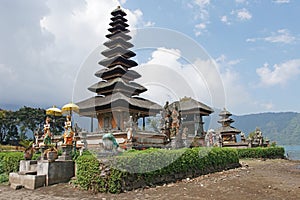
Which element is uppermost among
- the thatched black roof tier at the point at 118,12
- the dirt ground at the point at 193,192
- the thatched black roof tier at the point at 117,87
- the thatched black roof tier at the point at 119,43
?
the thatched black roof tier at the point at 118,12

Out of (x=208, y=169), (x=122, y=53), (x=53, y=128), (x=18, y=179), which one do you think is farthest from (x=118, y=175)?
(x=53, y=128)

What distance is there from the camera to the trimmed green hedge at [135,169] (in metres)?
9.73

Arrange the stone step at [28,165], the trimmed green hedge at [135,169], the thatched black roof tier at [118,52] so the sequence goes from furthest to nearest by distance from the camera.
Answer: the thatched black roof tier at [118,52]
the stone step at [28,165]
the trimmed green hedge at [135,169]

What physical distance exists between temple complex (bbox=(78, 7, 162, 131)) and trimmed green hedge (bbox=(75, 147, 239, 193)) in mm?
14203

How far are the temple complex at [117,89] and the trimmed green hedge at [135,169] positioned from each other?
14.2 m

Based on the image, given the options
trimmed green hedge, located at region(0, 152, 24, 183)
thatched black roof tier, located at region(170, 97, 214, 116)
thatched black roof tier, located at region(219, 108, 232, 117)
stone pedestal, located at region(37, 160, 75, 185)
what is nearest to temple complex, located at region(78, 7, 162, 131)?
thatched black roof tier, located at region(170, 97, 214, 116)

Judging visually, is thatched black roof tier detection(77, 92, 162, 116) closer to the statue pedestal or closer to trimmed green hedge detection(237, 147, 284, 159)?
trimmed green hedge detection(237, 147, 284, 159)

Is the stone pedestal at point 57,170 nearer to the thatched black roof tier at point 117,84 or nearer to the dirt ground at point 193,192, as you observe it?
the dirt ground at point 193,192

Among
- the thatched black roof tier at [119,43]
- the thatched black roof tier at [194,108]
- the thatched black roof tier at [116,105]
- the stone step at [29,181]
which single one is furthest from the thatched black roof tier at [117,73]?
the stone step at [29,181]

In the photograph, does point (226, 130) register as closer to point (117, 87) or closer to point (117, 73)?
point (117, 73)

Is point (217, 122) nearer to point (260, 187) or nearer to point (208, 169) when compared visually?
point (208, 169)

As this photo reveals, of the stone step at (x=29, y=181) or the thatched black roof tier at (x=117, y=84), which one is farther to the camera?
the thatched black roof tier at (x=117, y=84)

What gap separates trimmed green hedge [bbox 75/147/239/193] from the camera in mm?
9734

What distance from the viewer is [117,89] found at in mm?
28078
